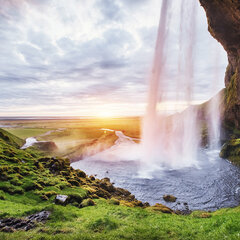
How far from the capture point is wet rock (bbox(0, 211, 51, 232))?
10.9 metres

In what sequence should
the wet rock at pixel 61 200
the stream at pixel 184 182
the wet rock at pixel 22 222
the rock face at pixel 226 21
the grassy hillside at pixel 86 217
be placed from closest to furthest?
the grassy hillside at pixel 86 217 < the wet rock at pixel 22 222 < the wet rock at pixel 61 200 < the stream at pixel 184 182 < the rock face at pixel 226 21

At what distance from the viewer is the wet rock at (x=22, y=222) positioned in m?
10.9

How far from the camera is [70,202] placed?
62.0ft

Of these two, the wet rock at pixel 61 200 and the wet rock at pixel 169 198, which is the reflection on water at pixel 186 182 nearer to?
the wet rock at pixel 169 198

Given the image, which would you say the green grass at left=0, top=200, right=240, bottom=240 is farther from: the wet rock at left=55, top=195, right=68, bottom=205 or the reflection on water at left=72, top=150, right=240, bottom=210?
the reflection on water at left=72, top=150, right=240, bottom=210

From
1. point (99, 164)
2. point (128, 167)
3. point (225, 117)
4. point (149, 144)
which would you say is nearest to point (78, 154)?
point (99, 164)

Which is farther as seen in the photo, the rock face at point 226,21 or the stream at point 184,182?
the rock face at point 226,21

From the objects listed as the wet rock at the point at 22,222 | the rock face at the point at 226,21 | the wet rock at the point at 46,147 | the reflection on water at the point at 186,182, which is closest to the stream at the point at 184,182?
the reflection on water at the point at 186,182

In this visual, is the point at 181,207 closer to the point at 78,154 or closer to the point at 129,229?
the point at 129,229

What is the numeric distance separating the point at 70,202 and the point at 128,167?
25.7 m

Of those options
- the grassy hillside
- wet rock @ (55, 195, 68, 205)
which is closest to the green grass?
the grassy hillside

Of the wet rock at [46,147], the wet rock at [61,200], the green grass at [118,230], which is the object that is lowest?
the wet rock at [46,147]

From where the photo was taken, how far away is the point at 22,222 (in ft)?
38.4

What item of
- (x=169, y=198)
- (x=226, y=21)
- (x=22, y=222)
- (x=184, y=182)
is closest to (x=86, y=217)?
(x=22, y=222)
